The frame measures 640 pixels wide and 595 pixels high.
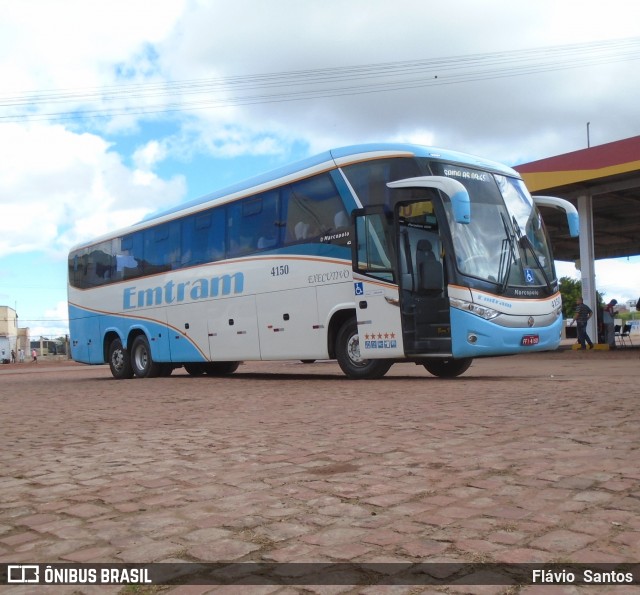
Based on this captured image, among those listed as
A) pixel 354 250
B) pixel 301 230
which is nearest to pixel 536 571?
pixel 354 250

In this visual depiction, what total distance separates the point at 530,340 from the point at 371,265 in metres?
2.83

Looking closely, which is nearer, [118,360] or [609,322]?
[118,360]

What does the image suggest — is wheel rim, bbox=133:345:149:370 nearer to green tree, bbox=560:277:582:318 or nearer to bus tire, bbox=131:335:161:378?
bus tire, bbox=131:335:161:378

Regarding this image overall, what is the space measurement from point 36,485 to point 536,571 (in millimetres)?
3222

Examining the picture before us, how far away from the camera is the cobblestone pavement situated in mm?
3176

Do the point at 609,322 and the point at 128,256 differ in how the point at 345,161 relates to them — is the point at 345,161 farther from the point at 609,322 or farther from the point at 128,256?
the point at 609,322

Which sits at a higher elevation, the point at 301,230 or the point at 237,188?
the point at 237,188

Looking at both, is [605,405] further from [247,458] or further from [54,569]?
[54,569]

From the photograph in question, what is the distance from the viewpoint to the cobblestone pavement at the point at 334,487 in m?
3.18

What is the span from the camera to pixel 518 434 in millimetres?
5906

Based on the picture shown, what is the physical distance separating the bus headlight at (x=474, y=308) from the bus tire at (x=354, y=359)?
6.57 ft

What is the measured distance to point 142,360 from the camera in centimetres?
1833

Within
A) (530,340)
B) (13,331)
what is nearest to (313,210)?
(530,340)

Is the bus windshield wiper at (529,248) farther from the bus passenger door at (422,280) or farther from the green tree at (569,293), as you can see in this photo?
the green tree at (569,293)
